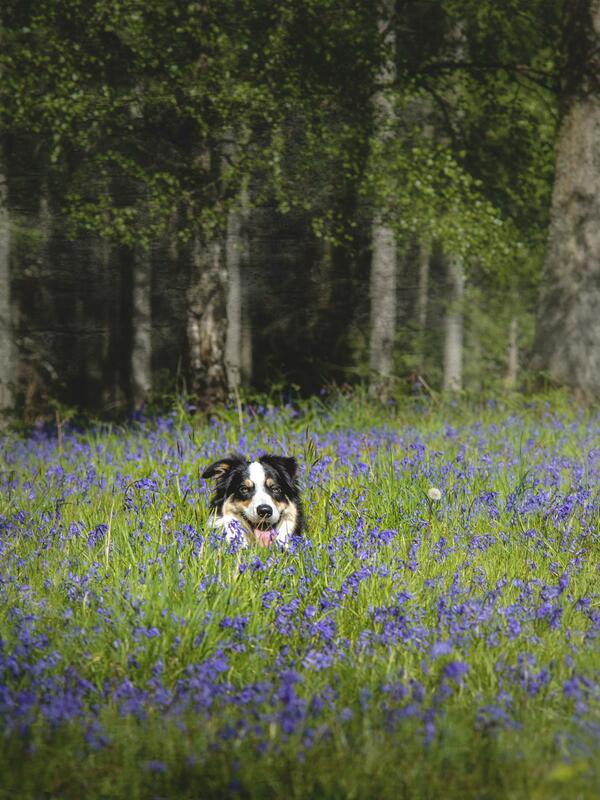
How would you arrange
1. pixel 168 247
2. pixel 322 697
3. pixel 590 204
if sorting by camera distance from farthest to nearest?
1. pixel 168 247
2. pixel 590 204
3. pixel 322 697

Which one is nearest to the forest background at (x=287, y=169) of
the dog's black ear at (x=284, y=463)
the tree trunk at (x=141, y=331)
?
the tree trunk at (x=141, y=331)

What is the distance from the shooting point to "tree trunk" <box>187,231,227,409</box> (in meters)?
13.4

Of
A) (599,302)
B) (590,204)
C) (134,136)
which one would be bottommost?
(599,302)

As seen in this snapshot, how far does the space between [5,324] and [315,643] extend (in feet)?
46.2

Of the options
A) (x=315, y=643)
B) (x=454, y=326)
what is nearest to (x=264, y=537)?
(x=315, y=643)

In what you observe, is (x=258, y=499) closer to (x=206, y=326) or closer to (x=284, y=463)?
(x=284, y=463)

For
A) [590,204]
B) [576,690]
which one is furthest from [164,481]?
[590,204]

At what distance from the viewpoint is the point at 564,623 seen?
14.3 feet

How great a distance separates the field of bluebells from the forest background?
4899mm

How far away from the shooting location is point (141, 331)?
22.1 meters

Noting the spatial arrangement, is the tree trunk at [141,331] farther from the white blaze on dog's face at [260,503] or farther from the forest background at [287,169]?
the white blaze on dog's face at [260,503]

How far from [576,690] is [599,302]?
1120cm

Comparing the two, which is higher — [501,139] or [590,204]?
[501,139]

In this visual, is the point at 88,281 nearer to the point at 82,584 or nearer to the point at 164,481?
the point at 164,481
